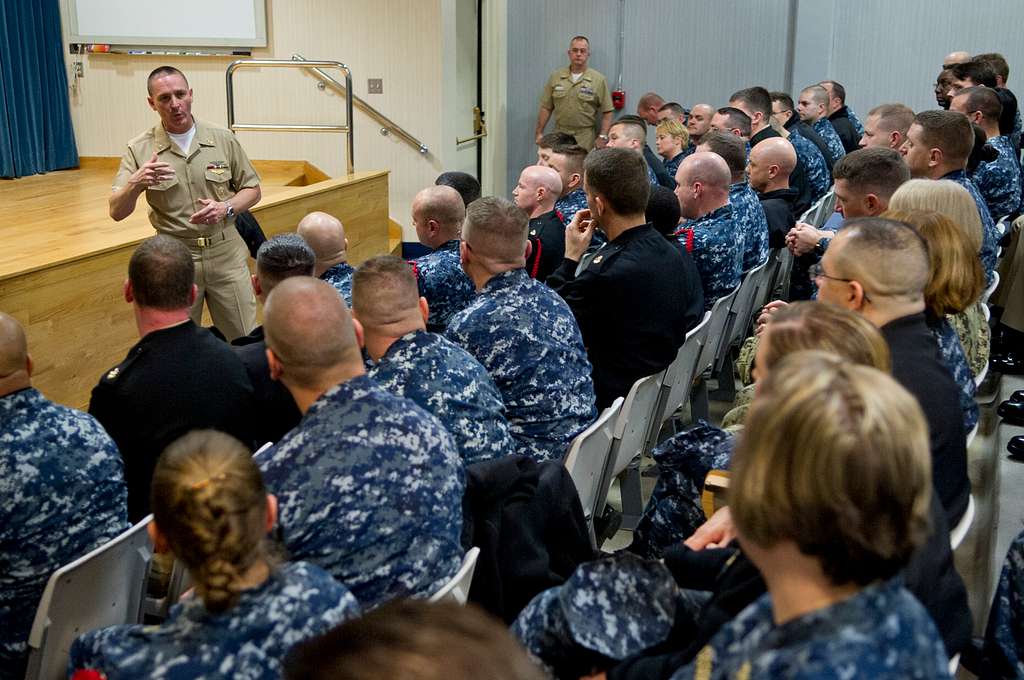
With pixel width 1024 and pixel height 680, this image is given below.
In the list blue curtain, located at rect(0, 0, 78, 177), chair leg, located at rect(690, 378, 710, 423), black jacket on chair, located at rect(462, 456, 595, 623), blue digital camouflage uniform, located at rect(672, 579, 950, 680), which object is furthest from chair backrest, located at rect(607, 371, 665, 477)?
blue curtain, located at rect(0, 0, 78, 177)

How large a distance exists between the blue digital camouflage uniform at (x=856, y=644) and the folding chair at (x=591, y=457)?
1433 millimetres

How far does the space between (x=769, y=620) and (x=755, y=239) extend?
3691 mm

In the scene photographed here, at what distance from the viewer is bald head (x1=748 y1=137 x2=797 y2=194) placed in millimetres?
5227

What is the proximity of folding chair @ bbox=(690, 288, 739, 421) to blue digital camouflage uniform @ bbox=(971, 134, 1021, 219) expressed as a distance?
5.57 feet

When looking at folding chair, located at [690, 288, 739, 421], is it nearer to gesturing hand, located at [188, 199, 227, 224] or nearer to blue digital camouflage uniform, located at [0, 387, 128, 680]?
gesturing hand, located at [188, 199, 227, 224]

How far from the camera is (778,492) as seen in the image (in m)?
1.09

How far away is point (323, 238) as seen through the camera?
376 cm

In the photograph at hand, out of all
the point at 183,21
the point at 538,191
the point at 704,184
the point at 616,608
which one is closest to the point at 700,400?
the point at 704,184

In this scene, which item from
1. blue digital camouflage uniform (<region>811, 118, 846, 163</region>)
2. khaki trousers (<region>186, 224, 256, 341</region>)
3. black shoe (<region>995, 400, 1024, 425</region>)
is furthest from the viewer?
blue digital camouflage uniform (<region>811, 118, 846, 163</region>)

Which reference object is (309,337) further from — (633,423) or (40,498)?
(633,423)

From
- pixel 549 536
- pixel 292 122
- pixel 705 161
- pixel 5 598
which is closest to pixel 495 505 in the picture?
pixel 549 536

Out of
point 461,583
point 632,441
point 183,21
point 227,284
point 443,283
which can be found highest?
point 183,21

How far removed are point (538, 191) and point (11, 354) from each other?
293 cm

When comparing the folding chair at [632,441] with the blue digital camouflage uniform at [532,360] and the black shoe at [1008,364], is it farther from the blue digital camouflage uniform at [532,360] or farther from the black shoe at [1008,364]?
the black shoe at [1008,364]
